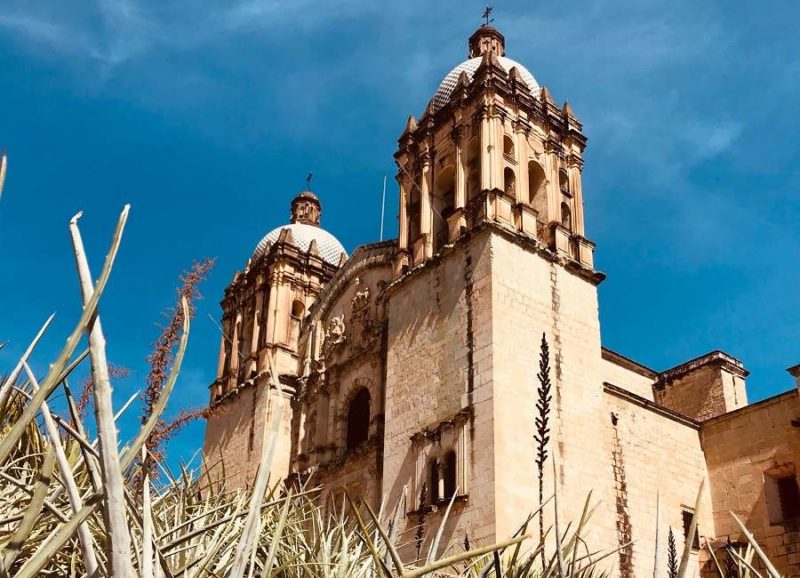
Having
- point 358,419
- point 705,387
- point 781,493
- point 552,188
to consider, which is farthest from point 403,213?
point 781,493

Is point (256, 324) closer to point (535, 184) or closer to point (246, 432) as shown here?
point (246, 432)

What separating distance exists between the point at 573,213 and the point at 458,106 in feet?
9.98

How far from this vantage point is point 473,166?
15.4 meters

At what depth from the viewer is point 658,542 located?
1871 millimetres

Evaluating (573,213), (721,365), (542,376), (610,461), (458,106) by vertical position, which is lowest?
(542,376)

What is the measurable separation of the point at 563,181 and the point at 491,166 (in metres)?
2.23

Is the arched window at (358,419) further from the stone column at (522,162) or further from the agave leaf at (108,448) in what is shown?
the agave leaf at (108,448)

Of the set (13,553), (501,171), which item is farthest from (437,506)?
(13,553)

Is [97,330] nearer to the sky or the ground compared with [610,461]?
nearer to the ground

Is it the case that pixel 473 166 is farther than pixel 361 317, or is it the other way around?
pixel 361 317

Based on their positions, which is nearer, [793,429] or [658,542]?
[658,542]

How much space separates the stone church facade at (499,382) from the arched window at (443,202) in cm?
5

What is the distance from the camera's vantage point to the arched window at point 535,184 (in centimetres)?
1545

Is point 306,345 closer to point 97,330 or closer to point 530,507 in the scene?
point 530,507
